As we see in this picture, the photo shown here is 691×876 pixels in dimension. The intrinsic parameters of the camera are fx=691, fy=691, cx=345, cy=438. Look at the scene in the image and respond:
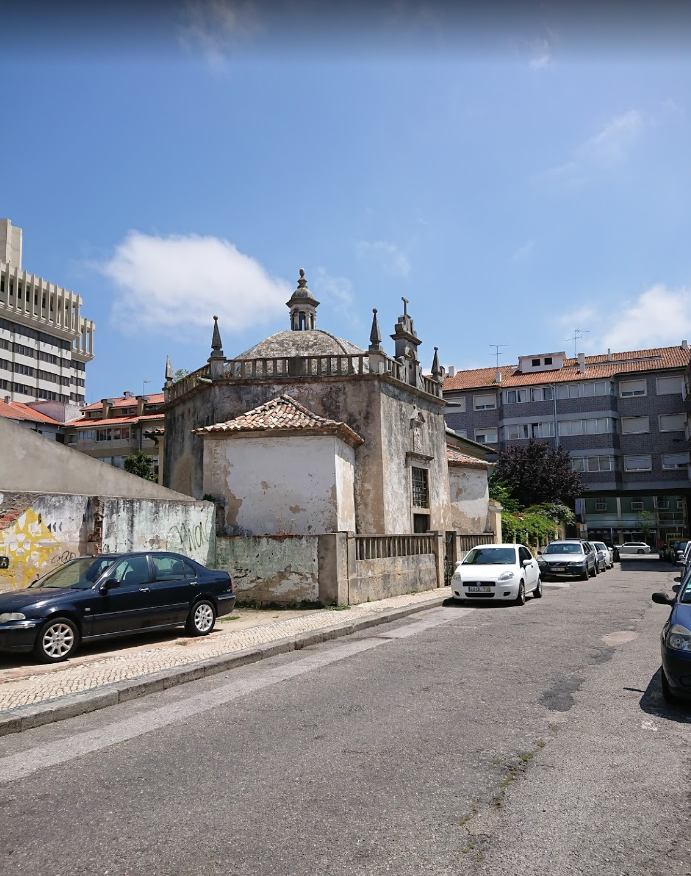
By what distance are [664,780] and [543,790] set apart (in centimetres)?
87

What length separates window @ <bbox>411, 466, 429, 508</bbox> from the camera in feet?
81.8

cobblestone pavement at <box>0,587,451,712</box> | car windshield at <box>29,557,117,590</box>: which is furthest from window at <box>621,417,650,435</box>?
car windshield at <box>29,557,117,590</box>

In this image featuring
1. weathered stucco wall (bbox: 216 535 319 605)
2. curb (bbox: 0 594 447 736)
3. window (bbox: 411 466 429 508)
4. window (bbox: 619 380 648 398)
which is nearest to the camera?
curb (bbox: 0 594 447 736)

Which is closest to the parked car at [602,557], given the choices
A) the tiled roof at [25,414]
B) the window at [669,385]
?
the window at [669,385]

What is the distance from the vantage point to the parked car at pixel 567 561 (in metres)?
26.6

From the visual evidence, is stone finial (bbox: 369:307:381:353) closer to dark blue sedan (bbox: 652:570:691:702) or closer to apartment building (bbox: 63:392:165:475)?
dark blue sedan (bbox: 652:570:691:702)

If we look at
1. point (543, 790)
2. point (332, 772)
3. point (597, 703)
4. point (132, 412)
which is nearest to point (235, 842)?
point (332, 772)

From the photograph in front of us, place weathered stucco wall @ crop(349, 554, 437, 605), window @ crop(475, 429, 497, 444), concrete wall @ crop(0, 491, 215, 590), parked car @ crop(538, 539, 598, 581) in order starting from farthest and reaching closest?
window @ crop(475, 429, 497, 444), parked car @ crop(538, 539, 598, 581), weathered stucco wall @ crop(349, 554, 437, 605), concrete wall @ crop(0, 491, 215, 590)

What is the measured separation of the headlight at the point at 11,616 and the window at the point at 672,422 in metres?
57.1

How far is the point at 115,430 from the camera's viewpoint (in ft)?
226

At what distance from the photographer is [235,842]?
3.70 metres

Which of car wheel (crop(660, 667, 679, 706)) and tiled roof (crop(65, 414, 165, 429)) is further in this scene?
tiled roof (crop(65, 414, 165, 429))

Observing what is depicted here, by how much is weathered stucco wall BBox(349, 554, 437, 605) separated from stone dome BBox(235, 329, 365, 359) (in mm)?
8521

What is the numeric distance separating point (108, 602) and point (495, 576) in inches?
388
